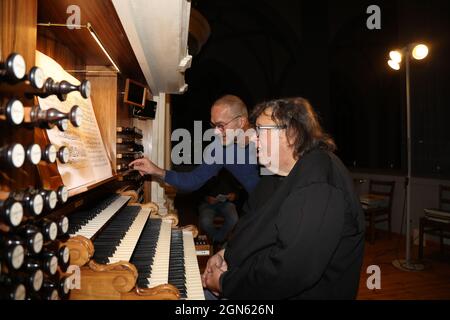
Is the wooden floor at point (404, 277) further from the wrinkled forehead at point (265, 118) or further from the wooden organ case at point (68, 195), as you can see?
the wrinkled forehead at point (265, 118)

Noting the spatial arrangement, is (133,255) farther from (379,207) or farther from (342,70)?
(342,70)

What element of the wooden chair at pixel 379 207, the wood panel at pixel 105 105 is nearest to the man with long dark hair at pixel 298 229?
the wood panel at pixel 105 105

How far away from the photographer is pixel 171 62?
2.74 m

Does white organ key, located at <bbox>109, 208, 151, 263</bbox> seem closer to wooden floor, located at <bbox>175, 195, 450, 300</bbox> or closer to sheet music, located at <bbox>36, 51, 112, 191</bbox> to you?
sheet music, located at <bbox>36, 51, 112, 191</bbox>

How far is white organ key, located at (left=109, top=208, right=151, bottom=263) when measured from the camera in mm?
1479

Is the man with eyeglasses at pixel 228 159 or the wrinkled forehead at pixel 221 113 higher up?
the wrinkled forehead at pixel 221 113

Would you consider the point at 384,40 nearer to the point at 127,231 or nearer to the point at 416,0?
the point at 416,0

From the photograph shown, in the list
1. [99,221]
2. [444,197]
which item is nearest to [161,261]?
[99,221]

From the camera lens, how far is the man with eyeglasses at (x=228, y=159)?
2742 millimetres

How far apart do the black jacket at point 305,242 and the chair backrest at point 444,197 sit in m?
4.28

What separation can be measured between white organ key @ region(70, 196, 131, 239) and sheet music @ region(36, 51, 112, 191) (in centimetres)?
21

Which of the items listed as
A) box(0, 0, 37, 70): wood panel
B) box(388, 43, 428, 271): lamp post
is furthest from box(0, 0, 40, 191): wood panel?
box(388, 43, 428, 271): lamp post

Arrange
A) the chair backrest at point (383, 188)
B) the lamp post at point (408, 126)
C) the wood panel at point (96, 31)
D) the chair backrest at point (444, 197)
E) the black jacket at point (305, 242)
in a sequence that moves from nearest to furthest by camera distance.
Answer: the black jacket at point (305, 242) < the wood panel at point (96, 31) < the lamp post at point (408, 126) < the chair backrest at point (444, 197) < the chair backrest at point (383, 188)
